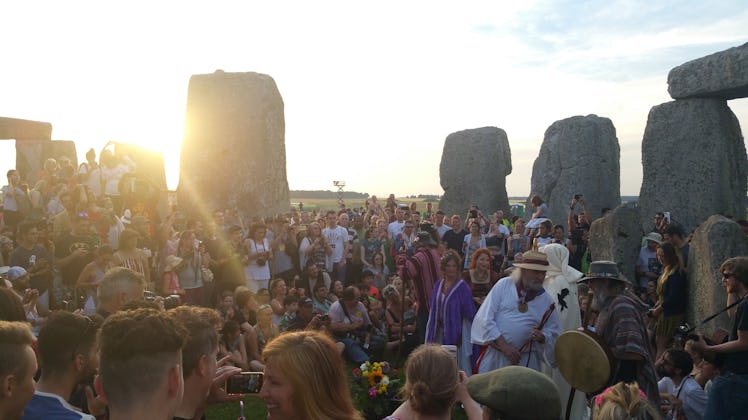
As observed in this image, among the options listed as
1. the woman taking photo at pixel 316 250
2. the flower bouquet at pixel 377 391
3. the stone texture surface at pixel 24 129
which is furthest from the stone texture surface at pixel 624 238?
the stone texture surface at pixel 24 129

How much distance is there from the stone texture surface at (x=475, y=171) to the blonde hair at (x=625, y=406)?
642 inches

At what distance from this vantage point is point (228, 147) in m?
15.7

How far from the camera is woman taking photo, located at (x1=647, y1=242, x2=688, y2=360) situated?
7.83m

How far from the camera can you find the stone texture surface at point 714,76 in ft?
40.2

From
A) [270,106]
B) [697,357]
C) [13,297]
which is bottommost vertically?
[697,357]

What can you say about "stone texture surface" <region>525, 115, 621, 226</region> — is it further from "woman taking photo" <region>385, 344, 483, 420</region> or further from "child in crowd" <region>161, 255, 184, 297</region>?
"woman taking photo" <region>385, 344, 483, 420</region>

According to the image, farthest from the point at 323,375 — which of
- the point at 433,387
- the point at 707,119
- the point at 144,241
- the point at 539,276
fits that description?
the point at 707,119

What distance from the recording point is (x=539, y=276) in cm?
561

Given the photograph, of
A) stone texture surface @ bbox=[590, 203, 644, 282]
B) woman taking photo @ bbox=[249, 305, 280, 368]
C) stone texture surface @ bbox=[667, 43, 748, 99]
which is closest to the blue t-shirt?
woman taking photo @ bbox=[249, 305, 280, 368]

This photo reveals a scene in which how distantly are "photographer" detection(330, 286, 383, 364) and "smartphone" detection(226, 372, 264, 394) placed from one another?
545cm

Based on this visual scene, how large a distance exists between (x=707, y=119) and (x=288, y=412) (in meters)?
12.7

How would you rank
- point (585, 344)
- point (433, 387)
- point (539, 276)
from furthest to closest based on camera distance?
point (539, 276) < point (585, 344) < point (433, 387)

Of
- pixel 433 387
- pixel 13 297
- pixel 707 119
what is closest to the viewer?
pixel 433 387

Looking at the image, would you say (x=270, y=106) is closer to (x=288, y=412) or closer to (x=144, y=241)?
(x=144, y=241)
